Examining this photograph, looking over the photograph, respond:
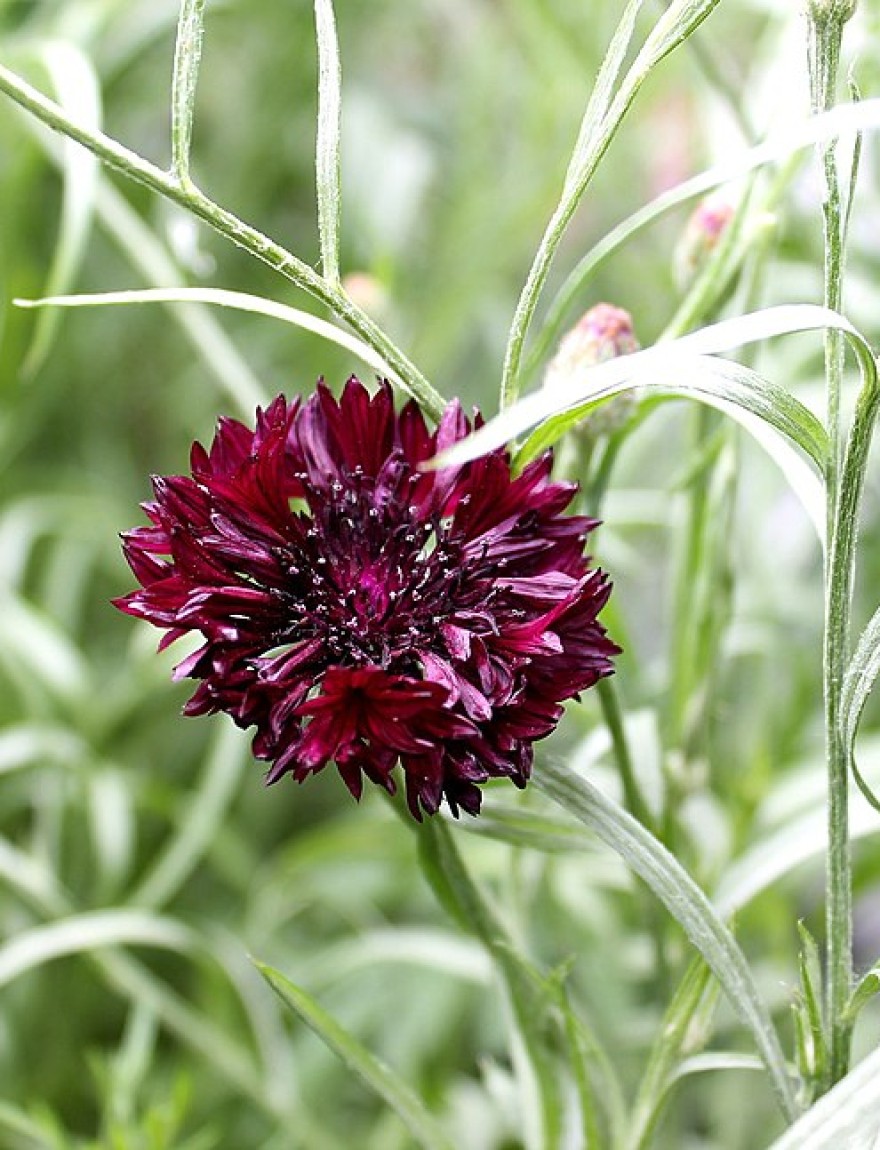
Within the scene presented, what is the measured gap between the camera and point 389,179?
842 mm

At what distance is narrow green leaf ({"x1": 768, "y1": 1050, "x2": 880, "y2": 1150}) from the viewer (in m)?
0.25

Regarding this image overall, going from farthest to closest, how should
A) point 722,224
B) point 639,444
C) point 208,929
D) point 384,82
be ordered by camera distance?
1. point 384,82
2. point 208,929
3. point 639,444
4. point 722,224

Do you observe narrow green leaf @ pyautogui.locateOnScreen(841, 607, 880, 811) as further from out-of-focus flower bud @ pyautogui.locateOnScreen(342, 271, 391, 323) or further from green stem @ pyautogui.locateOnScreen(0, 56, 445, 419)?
out-of-focus flower bud @ pyautogui.locateOnScreen(342, 271, 391, 323)

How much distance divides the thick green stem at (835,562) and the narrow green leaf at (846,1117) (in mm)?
39

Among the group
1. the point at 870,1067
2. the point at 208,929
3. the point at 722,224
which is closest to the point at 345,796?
the point at 208,929

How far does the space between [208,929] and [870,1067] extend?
53cm

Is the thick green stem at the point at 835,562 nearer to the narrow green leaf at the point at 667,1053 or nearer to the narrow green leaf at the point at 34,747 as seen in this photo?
the narrow green leaf at the point at 667,1053

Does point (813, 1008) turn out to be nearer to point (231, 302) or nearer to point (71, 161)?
point (231, 302)

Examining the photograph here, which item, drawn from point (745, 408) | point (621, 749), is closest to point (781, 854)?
point (621, 749)

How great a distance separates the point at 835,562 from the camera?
27 cm

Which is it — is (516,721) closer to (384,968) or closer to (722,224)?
(722,224)

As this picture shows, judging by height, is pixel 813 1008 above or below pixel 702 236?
below

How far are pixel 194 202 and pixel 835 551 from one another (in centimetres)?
13

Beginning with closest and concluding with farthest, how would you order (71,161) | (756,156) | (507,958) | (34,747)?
(756,156)
(507,958)
(71,161)
(34,747)
